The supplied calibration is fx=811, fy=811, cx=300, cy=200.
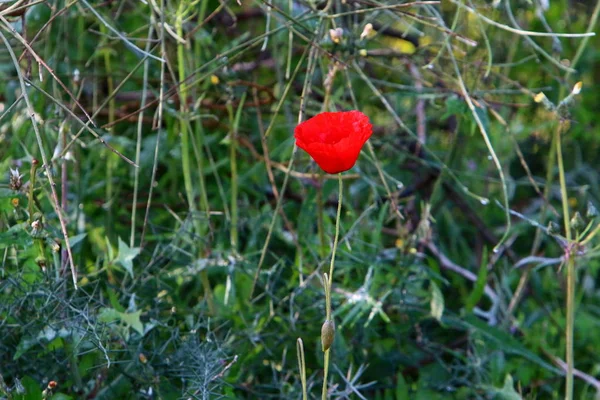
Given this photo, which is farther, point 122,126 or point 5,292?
point 122,126

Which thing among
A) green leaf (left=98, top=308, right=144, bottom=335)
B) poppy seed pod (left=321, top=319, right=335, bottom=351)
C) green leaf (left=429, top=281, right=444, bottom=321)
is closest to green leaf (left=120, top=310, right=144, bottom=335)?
green leaf (left=98, top=308, right=144, bottom=335)

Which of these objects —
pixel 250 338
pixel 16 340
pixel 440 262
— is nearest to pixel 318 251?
pixel 250 338

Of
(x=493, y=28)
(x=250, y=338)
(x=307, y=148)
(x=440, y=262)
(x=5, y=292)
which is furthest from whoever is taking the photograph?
(x=493, y=28)

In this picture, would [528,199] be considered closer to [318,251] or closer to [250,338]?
[318,251]

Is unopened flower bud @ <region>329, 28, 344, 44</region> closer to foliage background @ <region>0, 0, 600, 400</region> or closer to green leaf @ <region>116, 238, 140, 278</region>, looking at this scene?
foliage background @ <region>0, 0, 600, 400</region>

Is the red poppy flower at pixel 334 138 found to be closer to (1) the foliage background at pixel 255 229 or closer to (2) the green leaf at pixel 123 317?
(1) the foliage background at pixel 255 229

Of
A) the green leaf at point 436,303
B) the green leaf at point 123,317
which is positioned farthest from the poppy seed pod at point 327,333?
the green leaf at point 436,303

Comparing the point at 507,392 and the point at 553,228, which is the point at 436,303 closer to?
the point at 507,392
